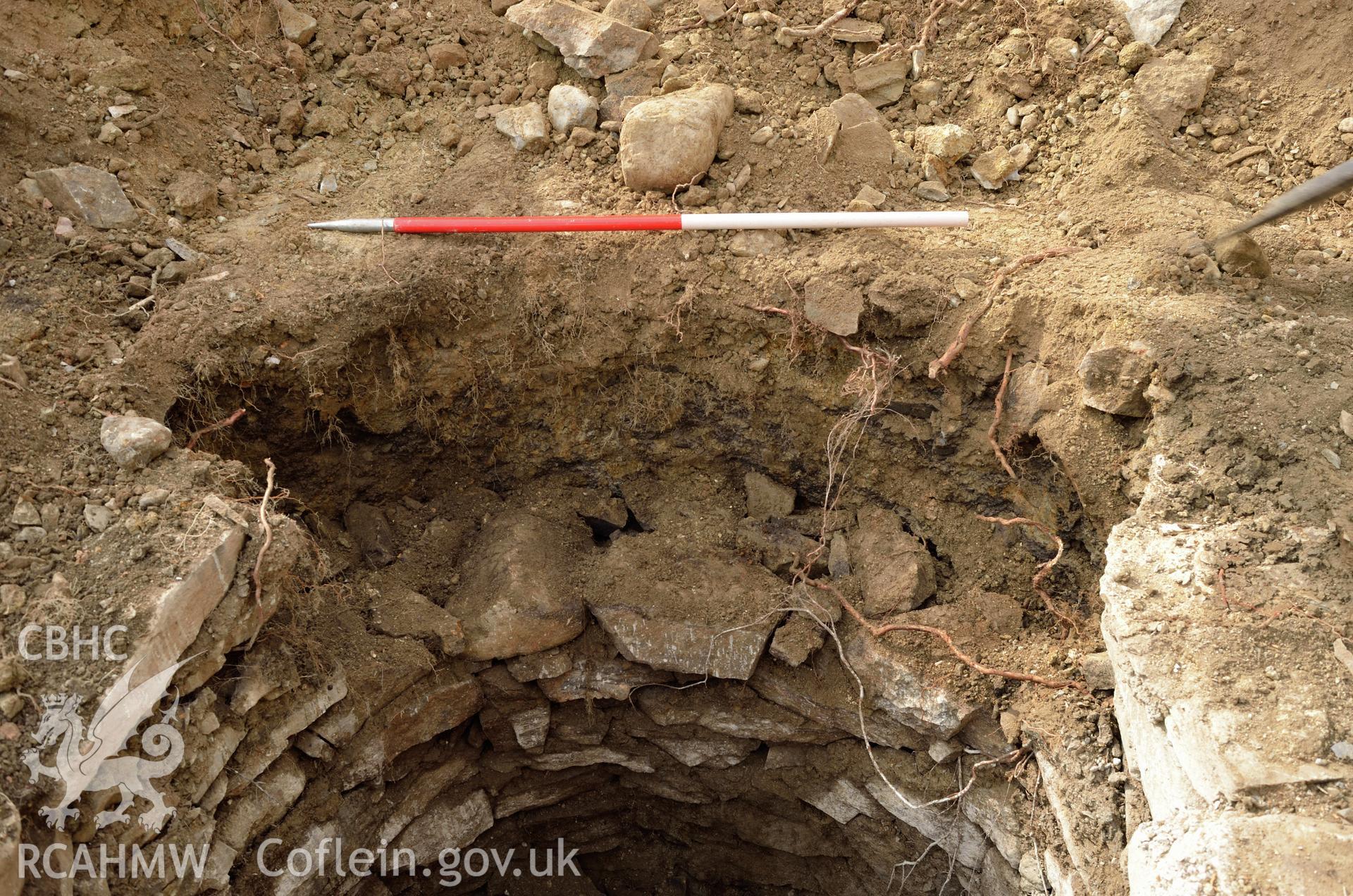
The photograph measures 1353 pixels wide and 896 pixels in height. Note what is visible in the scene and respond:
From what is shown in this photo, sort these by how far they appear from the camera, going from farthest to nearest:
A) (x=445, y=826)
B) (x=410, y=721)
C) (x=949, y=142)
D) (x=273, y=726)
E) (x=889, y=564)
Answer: (x=445, y=826) → (x=949, y=142) → (x=889, y=564) → (x=410, y=721) → (x=273, y=726)

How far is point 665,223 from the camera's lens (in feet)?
11.8

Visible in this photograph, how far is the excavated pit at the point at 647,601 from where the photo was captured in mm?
3445

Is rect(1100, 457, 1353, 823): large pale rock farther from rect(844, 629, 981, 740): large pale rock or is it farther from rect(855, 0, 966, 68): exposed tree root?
rect(855, 0, 966, 68): exposed tree root

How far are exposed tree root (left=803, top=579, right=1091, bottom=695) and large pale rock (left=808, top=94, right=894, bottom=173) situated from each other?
1660 millimetres

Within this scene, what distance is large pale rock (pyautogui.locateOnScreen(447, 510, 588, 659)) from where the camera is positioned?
12.2ft

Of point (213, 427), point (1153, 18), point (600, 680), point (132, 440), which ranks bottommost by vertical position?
point (600, 680)

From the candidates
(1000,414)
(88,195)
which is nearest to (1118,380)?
(1000,414)

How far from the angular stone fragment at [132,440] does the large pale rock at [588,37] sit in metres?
2.18

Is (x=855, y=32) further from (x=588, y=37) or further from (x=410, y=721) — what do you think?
(x=410, y=721)

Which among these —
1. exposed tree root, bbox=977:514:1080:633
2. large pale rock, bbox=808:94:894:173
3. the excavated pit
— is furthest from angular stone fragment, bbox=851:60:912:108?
exposed tree root, bbox=977:514:1080:633

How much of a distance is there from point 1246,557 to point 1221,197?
1627mm

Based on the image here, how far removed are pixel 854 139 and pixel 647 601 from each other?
204 centimetres

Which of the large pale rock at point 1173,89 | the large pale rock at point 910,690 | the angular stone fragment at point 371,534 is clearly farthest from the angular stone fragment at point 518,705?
the large pale rock at point 1173,89

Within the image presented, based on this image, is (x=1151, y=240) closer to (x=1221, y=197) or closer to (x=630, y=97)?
(x=1221, y=197)
